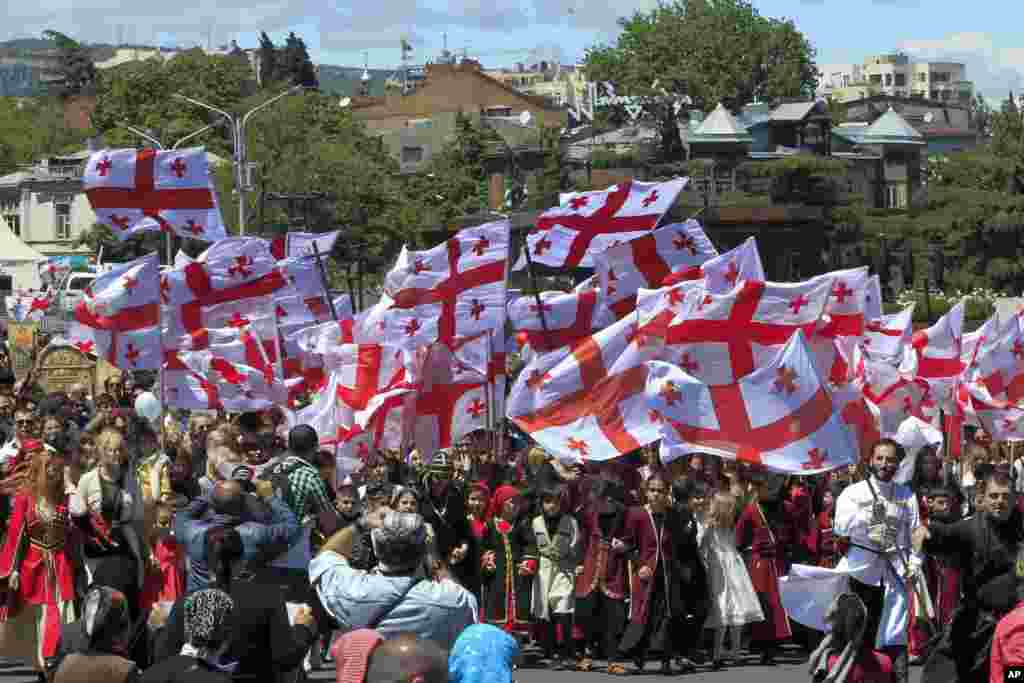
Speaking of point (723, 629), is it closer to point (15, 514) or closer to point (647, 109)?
point (15, 514)

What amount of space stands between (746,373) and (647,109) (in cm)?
11387

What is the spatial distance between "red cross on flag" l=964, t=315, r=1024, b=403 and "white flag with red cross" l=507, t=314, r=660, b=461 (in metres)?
4.94

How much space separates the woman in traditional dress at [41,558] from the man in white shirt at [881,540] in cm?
425

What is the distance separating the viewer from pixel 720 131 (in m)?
109

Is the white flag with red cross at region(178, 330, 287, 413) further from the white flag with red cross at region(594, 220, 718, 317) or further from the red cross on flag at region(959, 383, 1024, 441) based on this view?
the red cross on flag at region(959, 383, 1024, 441)

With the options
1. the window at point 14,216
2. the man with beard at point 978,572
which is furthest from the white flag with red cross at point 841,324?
the window at point 14,216

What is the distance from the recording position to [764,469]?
17734 millimetres

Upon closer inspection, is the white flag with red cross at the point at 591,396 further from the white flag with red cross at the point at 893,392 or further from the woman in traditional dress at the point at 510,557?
the white flag with red cross at the point at 893,392

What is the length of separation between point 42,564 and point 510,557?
4.23 metres

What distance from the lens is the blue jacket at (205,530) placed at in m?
10.9

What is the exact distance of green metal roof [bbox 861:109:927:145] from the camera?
5022 inches

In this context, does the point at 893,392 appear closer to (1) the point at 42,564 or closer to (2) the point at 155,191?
(2) the point at 155,191

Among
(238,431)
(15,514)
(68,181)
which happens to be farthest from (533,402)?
(68,181)

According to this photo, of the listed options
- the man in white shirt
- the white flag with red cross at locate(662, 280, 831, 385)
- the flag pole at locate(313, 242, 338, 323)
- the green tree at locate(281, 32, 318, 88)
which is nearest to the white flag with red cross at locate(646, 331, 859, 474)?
the white flag with red cross at locate(662, 280, 831, 385)
